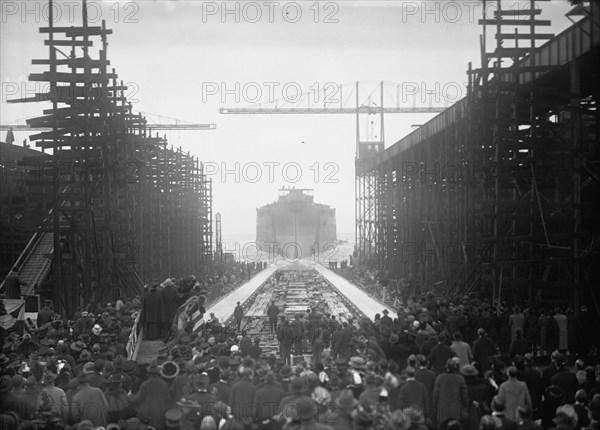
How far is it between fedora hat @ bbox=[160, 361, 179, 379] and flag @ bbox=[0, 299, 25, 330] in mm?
8459

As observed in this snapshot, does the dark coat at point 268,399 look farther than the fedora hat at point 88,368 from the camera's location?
No

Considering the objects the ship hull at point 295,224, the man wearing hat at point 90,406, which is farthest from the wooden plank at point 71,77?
the ship hull at point 295,224

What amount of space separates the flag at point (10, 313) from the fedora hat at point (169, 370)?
27.8 feet

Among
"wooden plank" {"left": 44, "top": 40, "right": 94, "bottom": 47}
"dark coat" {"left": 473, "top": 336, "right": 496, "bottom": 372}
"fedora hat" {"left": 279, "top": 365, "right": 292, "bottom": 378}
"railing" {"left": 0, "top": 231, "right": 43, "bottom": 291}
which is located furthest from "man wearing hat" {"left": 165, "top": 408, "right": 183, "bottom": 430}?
"railing" {"left": 0, "top": 231, "right": 43, "bottom": 291}

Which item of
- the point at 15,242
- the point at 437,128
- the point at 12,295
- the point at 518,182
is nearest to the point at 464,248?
the point at 518,182

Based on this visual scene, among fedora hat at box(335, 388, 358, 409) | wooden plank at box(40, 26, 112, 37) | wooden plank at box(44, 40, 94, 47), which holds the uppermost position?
wooden plank at box(40, 26, 112, 37)

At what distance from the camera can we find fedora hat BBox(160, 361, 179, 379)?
31.8ft

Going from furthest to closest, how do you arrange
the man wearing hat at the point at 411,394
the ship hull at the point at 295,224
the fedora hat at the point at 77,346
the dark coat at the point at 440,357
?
1. the ship hull at the point at 295,224
2. the fedora hat at the point at 77,346
3. the dark coat at the point at 440,357
4. the man wearing hat at the point at 411,394

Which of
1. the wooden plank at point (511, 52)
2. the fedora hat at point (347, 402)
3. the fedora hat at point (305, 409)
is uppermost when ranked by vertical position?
the wooden plank at point (511, 52)

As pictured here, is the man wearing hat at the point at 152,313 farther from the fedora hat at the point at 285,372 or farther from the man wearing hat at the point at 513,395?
the man wearing hat at the point at 513,395

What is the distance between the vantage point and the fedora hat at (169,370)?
970 centimetres

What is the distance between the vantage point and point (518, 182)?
22.8m

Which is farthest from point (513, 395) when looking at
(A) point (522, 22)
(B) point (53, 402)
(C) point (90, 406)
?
(A) point (522, 22)

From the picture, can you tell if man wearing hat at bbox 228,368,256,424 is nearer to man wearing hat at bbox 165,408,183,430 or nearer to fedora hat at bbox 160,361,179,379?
man wearing hat at bbox 165,408,183,430
